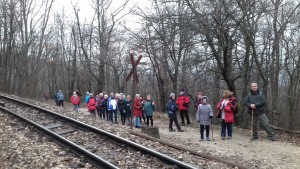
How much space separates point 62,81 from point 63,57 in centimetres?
703

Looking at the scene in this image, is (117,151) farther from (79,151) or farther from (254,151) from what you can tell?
(254,151)

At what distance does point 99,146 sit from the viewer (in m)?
9.07

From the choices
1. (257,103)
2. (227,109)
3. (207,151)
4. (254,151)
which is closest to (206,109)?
(227,109)

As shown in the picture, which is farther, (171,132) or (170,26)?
(170,26)

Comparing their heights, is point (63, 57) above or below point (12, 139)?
above

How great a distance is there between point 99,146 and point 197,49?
14136mm

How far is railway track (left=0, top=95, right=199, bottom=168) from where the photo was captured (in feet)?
24.6

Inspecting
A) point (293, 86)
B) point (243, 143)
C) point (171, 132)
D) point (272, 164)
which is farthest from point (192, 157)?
point (293, 86)

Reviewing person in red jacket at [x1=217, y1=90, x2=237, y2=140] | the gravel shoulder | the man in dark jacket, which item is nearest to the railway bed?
the gravel shoulder

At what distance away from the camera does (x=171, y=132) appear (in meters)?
15.7

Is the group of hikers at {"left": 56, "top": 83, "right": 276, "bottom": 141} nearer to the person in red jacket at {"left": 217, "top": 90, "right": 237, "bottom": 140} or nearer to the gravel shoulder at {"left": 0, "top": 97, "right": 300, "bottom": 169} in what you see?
the person in red jacket at {"left": 217, "top": 90, "right": 237, "bottom": 140}

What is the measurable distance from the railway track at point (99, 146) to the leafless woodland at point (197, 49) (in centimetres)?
823

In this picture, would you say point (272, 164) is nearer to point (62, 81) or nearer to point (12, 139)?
point (12, 139)

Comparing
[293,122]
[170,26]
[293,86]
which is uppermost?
[170,26]
